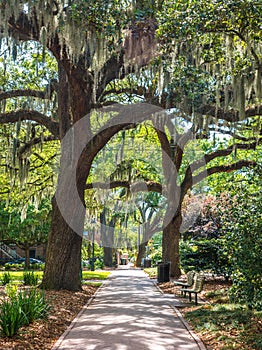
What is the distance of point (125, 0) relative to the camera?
38.8ft

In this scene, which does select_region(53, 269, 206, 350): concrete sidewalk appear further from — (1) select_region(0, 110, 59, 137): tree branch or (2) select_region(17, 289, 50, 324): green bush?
(1) select_region(0, 110, 59, 137): tree branch

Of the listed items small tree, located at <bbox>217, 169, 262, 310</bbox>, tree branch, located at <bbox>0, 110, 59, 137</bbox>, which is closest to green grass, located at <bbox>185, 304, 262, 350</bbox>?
small tree, located at <bbox>217, 169, 262, 310</bbox>

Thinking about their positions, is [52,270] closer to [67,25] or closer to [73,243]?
[73,243]

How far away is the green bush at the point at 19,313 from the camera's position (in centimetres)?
724

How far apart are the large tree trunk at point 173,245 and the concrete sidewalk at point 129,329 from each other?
29.9ft

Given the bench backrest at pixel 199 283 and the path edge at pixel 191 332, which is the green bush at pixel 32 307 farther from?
the bench backrest at pixel 199 283

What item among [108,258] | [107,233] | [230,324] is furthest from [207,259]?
[107,233]

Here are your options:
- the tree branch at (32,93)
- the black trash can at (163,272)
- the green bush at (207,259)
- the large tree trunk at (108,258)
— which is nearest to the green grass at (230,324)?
the green bush at (207,259)

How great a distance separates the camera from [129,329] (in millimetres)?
8359

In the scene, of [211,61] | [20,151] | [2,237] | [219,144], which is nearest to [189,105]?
[211,61]

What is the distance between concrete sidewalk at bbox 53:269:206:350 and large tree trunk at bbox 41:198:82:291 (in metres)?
1.80

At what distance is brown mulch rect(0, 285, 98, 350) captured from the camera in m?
6.96

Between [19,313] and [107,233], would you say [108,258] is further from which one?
[19,313]

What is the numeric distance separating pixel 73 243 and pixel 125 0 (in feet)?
22.8
